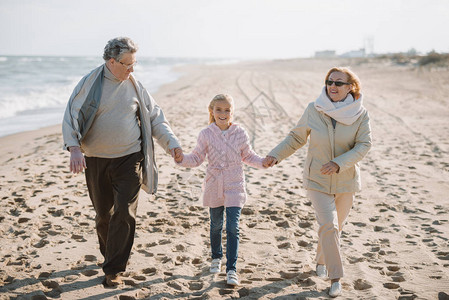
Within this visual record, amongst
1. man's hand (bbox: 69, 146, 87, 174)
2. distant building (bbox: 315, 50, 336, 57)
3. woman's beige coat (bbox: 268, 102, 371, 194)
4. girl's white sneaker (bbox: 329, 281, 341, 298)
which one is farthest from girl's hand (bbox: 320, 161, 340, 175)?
distant building (bbox: 315, 50, 336, 57)

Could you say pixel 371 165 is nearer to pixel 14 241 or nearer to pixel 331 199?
pixel 331 199

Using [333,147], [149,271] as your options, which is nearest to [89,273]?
[149,271]

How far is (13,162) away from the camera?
8.08 meters

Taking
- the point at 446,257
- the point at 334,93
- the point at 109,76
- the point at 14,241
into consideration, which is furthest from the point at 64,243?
the point at 446,257

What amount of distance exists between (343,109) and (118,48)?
1.88 metres

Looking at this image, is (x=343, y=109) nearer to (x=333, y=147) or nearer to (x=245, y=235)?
(x=333, y=147)

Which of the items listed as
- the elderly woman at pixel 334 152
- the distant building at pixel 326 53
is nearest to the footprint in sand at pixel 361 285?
the elderly woman at pixel 334 152

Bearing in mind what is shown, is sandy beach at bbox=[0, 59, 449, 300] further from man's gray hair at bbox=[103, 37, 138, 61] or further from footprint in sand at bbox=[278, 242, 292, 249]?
man's gray hair at bbox=[103, 37, 138, 61]

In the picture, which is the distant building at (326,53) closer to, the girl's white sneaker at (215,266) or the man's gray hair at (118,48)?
the girl's white sneaker at (215,266)

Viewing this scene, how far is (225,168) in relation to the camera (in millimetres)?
3893

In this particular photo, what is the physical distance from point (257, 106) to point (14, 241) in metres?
11.5

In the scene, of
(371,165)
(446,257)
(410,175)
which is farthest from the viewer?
(371,165)

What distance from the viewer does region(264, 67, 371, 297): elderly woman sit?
3.57 m

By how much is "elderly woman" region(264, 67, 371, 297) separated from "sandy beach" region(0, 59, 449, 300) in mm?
460
